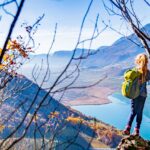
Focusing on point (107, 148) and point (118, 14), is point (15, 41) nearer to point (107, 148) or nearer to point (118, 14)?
point (118, 14)

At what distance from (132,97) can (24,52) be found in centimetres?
288

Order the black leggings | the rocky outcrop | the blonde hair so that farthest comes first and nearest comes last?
the black leggings
the blonde hair
the rocky outcrop

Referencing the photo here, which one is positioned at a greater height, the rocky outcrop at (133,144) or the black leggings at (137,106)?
the black leggings at (137,106)

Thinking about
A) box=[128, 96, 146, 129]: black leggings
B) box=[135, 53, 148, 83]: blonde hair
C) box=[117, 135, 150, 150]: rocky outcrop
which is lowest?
box=[117, 135, 150, 150]: rocky outcrop

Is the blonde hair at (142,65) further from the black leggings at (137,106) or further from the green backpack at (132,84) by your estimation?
the black leggings at (137,106)

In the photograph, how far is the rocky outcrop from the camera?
684 centimetres

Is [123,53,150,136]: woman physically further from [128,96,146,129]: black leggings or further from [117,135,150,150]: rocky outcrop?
[117,135,150,150]: rocky outcrop

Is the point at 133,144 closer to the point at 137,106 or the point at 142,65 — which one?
the point at 137,106

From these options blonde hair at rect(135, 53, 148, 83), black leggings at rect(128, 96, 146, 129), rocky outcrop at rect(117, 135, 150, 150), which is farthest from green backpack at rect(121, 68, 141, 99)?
rocky outcrop at rect(117, 135, 150, 150)

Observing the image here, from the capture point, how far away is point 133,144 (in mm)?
6863

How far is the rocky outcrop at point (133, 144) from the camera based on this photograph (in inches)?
269

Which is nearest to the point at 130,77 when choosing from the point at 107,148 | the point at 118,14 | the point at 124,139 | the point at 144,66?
→ the point at 144,66

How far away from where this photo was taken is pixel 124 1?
4.15 metres

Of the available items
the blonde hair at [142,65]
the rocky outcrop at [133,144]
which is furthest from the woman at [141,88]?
the rocky outcrop at [133,144]
